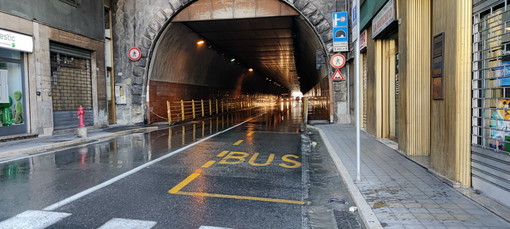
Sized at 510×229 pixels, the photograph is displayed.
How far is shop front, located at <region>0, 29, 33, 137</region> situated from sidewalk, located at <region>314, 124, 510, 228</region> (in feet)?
36.8

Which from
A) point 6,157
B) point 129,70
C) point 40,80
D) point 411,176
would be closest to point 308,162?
point 411,176

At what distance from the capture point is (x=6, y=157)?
29.2ft

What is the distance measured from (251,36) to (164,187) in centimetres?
1903

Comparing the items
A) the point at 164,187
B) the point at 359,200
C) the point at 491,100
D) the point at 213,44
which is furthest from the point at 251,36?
the point at 359,200

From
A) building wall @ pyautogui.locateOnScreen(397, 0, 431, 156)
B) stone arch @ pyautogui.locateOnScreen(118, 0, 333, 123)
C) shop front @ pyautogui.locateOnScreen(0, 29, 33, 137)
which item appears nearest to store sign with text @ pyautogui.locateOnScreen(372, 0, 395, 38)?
building wall @ pyautogui.locateOnScreen(397, 0, 431, 156)

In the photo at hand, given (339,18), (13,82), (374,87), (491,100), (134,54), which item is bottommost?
(491,100)

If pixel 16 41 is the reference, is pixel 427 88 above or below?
below

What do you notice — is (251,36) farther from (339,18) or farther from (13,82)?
(13,82)

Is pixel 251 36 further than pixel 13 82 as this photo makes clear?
Yes

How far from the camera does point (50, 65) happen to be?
1381 cm

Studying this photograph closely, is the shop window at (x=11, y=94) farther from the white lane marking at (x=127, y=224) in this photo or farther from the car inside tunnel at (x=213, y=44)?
the white lane marking at (x=127, y=224)

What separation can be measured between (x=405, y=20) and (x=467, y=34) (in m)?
2.88

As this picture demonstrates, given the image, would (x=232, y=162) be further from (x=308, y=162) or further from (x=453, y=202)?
(x=453, y=202)

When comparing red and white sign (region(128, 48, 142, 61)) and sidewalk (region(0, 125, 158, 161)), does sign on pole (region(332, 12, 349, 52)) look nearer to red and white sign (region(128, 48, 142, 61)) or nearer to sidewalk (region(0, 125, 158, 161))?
red and white sign (region(128, 48, 142, 61))
